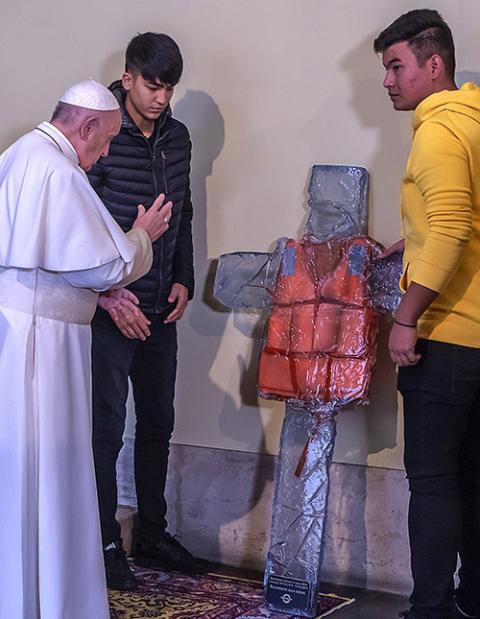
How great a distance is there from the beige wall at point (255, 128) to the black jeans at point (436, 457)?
0.77 meters

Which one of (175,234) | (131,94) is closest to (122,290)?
(175,234)

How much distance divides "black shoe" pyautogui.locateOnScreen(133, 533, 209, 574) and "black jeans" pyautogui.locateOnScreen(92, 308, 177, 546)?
0.10 ft

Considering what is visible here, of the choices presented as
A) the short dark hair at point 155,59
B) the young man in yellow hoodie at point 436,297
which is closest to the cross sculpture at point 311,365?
the young man in yellow hoodie at point 436,297

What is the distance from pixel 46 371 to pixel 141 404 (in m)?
1.01

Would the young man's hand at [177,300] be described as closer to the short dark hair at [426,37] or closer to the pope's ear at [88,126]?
the pope's ear at [88,126]

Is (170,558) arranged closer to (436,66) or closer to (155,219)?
(155,219)

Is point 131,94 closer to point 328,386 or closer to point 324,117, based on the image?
point 324,117

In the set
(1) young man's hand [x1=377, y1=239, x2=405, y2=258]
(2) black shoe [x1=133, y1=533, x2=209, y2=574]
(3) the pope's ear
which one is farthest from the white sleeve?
(2) black shoe [x1=133, y1=533, x2=209, y2=574]

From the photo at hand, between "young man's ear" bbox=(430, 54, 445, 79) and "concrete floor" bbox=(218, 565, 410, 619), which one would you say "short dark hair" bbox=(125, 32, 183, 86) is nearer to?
"young man's ear" bbox=(430, 54, 445, 79)

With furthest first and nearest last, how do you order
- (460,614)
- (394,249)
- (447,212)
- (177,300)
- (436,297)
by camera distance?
1. (177,300)
2. (394,249)
3. (460,614)
4. (436,297)
5. (447,212)

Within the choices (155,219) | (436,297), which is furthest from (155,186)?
(436,297)

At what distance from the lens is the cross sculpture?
3.35 m

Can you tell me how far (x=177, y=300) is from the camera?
3.68 m

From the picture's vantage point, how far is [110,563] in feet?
11.5
